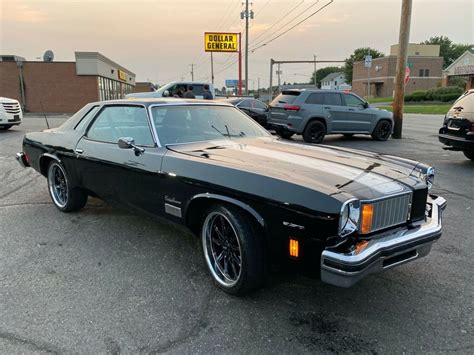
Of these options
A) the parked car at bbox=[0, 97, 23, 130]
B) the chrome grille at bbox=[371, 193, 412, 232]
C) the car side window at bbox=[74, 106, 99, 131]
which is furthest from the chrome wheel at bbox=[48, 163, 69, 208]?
the parked car at bbox=[0, 97, 23, 130]

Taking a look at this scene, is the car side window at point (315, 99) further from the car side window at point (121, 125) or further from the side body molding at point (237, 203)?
the side body molding at point (237, 203)

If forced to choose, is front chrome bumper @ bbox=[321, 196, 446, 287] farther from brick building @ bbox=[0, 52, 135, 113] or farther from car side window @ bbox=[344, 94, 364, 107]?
brick building @ bbox=[0, 52, 135, 113]

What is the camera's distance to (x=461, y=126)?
794 cm

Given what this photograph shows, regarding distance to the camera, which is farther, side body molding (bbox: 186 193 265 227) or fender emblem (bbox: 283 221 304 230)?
side body molding (bbox: 186 193 265 227)

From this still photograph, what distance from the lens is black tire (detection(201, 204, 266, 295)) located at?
2.78 meters

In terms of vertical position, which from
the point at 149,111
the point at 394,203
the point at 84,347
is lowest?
the point at 84,347

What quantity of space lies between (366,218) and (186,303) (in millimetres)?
1445

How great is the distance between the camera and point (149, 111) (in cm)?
391

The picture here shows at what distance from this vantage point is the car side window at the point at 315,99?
38.0 feet

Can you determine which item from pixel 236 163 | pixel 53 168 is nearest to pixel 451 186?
pixel 236 163

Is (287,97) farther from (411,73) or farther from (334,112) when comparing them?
(411,73)

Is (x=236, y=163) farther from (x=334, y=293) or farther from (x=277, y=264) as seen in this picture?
(x=334, y=293)

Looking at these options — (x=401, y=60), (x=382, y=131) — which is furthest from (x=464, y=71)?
(x=382, y=131)

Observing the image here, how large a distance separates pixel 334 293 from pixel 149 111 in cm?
240
